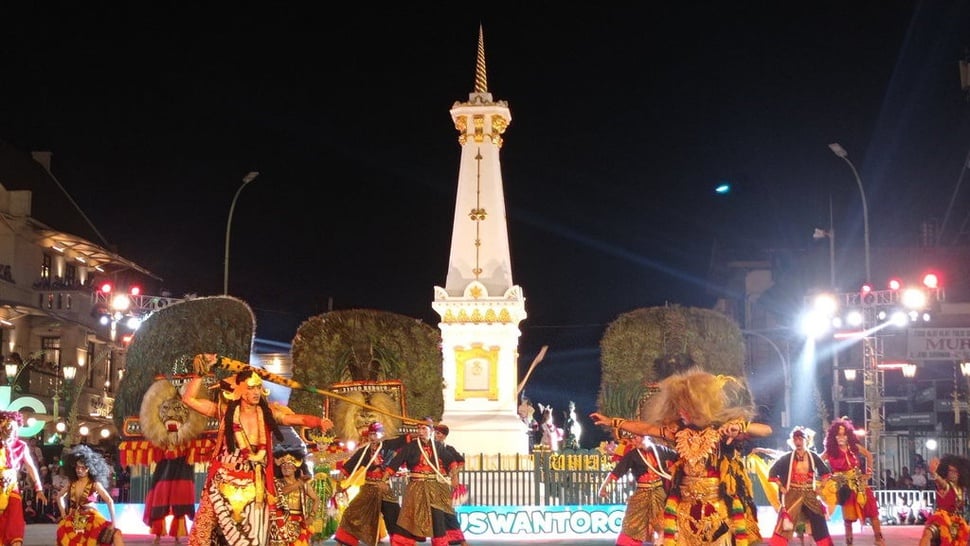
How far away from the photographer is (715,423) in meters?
11.5

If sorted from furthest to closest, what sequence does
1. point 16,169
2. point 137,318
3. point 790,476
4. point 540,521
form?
point 16,169 → point 137,318 → point 540,521 → point 790,476

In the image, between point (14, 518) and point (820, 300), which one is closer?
point (14, 518)

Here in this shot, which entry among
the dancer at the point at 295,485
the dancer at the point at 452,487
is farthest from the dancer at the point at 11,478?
the dancer at the point at 452,487

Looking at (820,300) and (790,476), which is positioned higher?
(820,300)

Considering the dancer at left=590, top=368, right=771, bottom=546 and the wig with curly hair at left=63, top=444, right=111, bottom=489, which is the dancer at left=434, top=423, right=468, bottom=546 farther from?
the dancer at left=590, top=368, right=771, bottom=546

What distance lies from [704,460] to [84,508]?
7.45m

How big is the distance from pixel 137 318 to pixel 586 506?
589 inches

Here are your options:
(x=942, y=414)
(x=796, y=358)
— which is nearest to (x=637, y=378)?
(x=942, y=414)

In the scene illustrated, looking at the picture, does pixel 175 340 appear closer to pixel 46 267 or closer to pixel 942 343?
pixel 942 343

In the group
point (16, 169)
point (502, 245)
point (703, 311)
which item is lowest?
point (703, 311)

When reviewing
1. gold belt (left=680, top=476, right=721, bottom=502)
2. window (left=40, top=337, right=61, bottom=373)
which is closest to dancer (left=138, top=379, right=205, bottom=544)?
gold belt (left=680, top=476, right=721, bottom=502)

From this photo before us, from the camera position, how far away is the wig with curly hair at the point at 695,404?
11492mm

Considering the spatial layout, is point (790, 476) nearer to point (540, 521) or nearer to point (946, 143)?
point (540, 521)

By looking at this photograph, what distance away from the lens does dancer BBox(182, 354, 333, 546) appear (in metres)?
10.4
